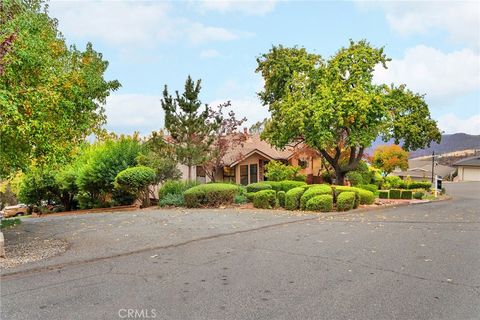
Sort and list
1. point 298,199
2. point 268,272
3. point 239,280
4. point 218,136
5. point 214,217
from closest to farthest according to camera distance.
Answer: point 239,280 → point 268,272 → point 214,217 → point 298,199 → point 218,136

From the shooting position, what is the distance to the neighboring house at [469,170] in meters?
70.4

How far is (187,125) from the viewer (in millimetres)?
21531

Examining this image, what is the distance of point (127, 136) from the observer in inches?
995

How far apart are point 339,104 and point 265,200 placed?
6.45 metres

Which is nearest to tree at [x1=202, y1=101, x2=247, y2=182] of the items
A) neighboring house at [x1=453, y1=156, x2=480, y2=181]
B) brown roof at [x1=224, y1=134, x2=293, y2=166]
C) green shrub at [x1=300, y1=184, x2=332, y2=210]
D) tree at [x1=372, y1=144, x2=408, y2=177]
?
brown roof at [x1=224, y1=134, x2=293, y2=166]

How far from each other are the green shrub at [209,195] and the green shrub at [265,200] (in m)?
1.48

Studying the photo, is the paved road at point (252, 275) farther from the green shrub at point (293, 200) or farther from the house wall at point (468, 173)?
the house wall at point (468, 173)

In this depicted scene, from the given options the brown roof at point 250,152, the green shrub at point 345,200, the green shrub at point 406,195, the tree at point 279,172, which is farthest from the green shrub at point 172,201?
the green shrub at point 406,195

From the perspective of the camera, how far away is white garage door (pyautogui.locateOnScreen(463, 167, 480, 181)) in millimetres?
70375

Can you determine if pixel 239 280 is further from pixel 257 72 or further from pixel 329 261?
pixel 257 72

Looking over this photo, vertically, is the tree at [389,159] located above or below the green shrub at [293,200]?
above

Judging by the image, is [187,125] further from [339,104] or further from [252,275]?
[252,275]

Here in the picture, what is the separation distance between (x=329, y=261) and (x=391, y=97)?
1822 cm

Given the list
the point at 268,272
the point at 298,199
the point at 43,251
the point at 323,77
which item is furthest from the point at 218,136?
the point at 268,272
